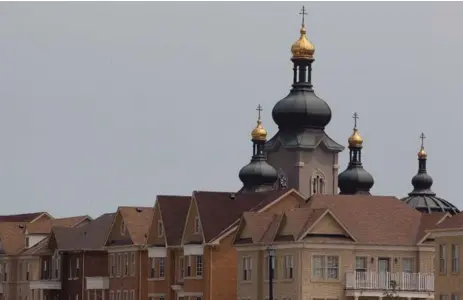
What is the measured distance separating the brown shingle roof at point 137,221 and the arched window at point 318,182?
91.7ft

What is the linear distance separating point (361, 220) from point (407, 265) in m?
4.00

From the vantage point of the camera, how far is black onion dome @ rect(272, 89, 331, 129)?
6329 inches

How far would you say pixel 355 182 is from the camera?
16900 centimetres

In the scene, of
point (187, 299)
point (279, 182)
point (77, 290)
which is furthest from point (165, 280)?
point (279, 182)

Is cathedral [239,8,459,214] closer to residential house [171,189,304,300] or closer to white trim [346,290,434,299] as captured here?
residential house [171,189,304,300]

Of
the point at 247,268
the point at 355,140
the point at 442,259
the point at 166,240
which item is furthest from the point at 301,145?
the point at 442,259

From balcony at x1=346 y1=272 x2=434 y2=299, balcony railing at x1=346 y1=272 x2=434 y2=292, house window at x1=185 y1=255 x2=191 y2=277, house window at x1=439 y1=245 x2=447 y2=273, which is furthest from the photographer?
house window at x1=185 y1=255 x2=191 y2=277

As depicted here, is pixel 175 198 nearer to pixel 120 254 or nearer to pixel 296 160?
pixel 120 254

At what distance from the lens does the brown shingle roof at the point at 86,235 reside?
5792 inches

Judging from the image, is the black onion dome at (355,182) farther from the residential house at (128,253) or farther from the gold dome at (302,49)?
the residential house at (128,253)

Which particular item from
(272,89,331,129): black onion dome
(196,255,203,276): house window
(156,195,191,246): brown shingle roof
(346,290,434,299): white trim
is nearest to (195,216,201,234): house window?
(196,255,203,276): house window

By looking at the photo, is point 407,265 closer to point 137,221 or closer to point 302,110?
point 137,221

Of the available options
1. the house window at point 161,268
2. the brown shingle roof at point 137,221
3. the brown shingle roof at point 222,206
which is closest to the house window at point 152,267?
the house window at point 161,268

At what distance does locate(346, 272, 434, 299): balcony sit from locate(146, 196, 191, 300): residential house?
1795 centimetres
